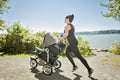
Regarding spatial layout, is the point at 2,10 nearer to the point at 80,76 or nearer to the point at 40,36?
the point at 40,36

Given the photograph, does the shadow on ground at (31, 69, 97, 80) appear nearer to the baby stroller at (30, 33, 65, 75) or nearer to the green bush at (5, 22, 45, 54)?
the baby stroller at (30, 33, 65, 75)

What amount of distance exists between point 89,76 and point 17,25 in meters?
11.5

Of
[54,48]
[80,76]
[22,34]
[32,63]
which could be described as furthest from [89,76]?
[22,34]

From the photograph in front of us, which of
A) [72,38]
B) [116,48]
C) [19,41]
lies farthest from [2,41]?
[116,48]

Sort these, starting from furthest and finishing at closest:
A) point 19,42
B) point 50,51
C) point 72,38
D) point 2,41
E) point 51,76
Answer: point 2,41 → point 19,42 → point 72,38 → point 50,51 → point 51,76

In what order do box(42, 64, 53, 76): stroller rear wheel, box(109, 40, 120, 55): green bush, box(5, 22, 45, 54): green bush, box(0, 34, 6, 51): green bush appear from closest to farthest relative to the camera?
1. box(42, 64, 53, 76): stroller rear wheel
2. box(5, 22, 45, 54): green bush
3. box(0, 34, 6, 51): green bush
4. box(109, 40, 120, 55): green bush

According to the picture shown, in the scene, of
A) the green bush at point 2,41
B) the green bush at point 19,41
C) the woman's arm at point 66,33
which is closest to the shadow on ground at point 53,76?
the woman's arm at point 66,33

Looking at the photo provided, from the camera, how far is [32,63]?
363 inches

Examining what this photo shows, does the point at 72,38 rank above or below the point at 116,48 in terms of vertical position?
above

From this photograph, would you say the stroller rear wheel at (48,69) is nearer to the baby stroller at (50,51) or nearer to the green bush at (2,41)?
the baby stroller at (50,51)

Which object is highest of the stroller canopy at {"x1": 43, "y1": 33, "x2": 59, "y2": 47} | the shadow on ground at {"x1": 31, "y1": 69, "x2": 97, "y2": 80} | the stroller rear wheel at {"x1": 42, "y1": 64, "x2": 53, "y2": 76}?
the stroller canopy at {"x1": 43, "y1": 33, "x2": 59, "y2": 47}

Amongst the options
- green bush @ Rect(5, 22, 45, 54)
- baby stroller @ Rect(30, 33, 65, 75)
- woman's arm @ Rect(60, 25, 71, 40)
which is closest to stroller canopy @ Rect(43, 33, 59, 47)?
baby stroller @ Rect(30, 33, 65, 75)

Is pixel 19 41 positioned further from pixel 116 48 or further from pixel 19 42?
pixel 116 48

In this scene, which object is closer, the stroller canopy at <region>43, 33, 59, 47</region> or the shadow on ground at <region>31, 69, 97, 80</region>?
the shadow on ground at <region>31, 69, 97, 80</region>
